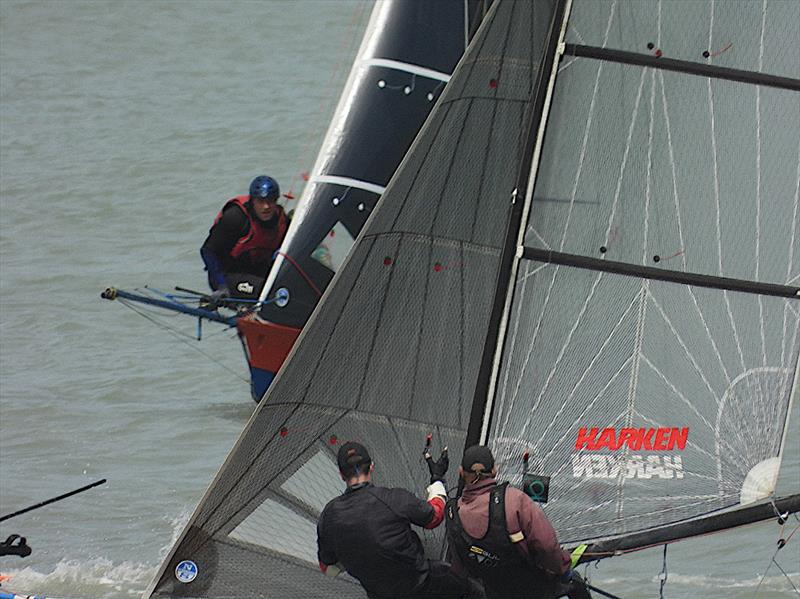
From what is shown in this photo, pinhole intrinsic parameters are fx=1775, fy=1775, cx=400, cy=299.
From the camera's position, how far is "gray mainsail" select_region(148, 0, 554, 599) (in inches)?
311

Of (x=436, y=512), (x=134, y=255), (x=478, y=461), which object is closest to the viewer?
(x=478, y=461)

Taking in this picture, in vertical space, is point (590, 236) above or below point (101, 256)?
above

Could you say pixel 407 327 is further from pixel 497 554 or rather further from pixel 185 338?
pixel 185 338

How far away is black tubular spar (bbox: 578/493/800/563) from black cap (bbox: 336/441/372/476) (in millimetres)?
1104

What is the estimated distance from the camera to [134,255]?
18.8 metres

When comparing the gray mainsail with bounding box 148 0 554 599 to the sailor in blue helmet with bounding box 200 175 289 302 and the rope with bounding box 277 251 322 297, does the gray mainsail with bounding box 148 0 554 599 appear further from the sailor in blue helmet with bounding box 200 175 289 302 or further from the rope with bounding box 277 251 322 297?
the rope with bounding box 277 251 322 297

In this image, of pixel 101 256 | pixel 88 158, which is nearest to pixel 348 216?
pixel 101 256

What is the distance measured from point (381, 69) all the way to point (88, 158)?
7794 mm

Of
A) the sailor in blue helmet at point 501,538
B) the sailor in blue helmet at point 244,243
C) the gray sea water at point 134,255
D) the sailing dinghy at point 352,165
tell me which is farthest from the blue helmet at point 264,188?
the sailor in blue helmet at point 501,538

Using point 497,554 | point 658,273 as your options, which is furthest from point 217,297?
point 497,554

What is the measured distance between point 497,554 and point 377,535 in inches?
19.8

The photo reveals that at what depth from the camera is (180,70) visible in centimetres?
2483

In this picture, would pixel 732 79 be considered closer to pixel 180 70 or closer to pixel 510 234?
pixel 510 234

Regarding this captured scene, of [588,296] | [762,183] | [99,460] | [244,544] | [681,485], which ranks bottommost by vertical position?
[99,460]
